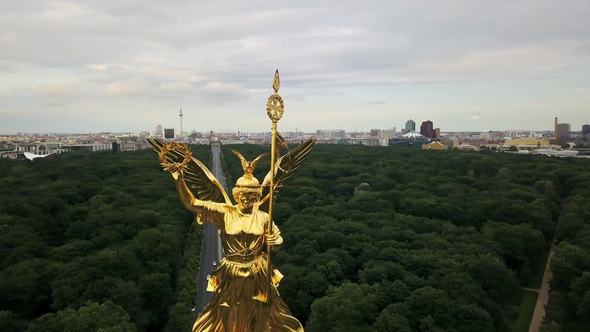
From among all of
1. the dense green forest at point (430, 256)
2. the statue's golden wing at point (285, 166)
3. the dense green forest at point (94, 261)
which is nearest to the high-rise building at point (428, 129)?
the dense green forest at point (430, 256)

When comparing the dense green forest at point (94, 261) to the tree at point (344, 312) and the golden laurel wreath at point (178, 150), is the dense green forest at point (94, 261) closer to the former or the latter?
the tree at point (344, 312)

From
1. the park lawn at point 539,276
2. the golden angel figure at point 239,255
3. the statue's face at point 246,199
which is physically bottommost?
the park lawn at point 539,276

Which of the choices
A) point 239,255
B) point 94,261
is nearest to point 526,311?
point 239,255

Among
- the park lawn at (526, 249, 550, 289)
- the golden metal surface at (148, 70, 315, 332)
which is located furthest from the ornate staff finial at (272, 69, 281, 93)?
the park lawn at (526, 249, 550, 289)

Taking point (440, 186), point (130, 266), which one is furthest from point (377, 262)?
point (440, 186)

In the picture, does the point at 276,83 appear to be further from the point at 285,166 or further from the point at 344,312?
the point at 344,312

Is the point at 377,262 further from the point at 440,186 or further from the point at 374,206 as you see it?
the point at 440,186

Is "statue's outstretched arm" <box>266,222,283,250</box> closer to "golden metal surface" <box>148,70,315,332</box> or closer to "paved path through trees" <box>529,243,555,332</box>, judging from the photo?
"golden metal surface" <box>148,70,315,332</box>
